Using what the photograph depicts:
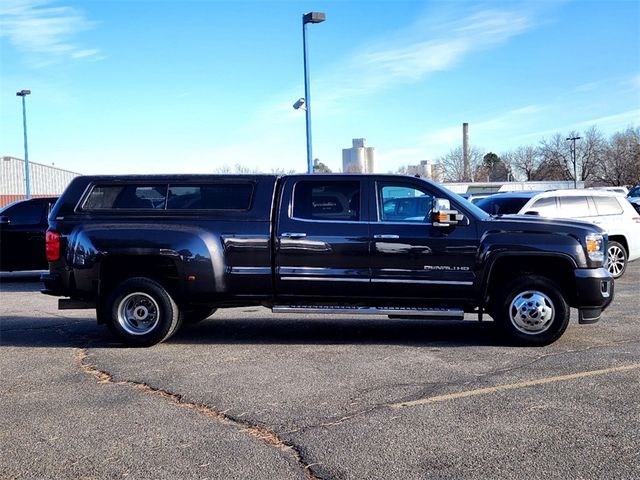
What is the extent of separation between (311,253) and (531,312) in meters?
2.53

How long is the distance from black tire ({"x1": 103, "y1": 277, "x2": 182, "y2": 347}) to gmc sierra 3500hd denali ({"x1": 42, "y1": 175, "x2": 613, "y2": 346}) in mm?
14

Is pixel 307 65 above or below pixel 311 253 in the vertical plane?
above

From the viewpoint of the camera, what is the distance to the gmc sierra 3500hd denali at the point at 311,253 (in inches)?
301

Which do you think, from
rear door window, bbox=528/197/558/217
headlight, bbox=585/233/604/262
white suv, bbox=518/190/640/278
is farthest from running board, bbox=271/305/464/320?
rear door window, bbox=528/197/558/217

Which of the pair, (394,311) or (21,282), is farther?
(21,282)

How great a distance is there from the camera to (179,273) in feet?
25.8

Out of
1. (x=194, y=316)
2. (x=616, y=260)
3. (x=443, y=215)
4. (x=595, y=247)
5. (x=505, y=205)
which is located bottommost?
(x=194, y=316)

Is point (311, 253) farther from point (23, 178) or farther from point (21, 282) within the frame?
point (23, 178)

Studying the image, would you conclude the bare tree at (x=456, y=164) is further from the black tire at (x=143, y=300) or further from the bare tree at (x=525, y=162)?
the black tire at (x=143, y=300)

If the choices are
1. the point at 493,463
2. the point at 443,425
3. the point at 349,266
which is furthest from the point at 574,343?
the point at 493,463

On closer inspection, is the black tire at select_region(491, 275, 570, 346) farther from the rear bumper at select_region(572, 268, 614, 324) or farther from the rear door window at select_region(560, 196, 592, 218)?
the rear door window at select_region(560, 196, 592, 218)

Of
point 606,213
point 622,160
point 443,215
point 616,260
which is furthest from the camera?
point 622,160

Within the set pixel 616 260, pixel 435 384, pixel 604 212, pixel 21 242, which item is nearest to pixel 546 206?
pixel 604 212

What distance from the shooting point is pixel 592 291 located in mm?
7582
